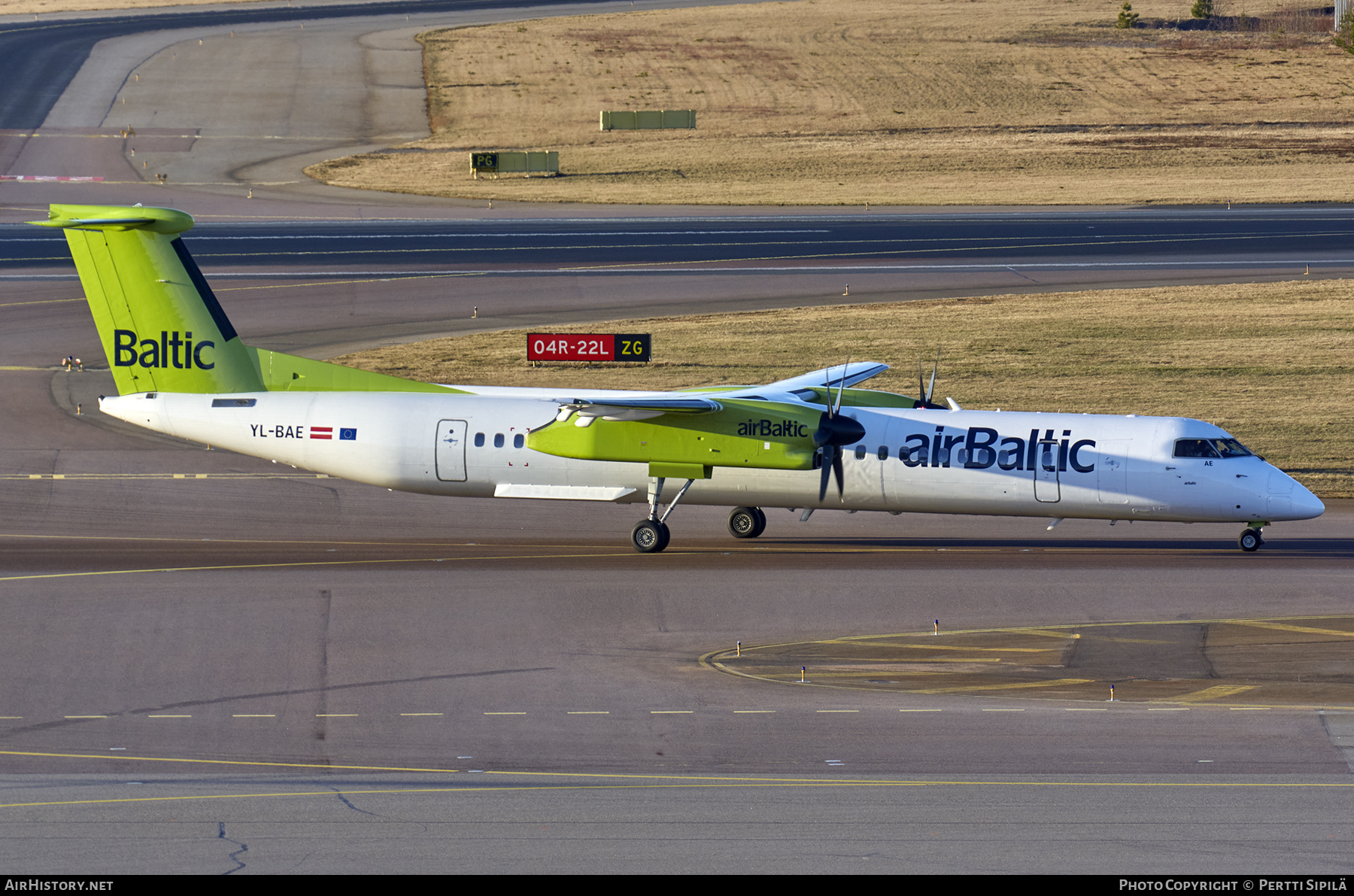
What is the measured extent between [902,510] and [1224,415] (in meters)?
15.5

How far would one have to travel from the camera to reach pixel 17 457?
35.2 metres

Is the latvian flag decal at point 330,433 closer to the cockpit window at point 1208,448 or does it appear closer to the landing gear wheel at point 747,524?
the landing gear wheel at point 747,524

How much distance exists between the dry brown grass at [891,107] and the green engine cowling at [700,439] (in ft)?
139

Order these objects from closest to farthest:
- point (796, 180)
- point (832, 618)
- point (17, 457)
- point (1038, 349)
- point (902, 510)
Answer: point (832, 618) → point (902, 510) → point (17, 457) → point (1038, 349) → point (796, 180)

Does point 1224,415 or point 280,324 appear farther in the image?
point 280,324

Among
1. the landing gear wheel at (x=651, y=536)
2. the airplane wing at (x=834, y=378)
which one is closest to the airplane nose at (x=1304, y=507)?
the airplane wing at (x=834, y=378)

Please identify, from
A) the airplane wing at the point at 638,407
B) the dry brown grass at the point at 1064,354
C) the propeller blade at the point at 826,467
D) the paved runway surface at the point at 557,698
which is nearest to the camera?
the paved runway surface at the point at 557,698

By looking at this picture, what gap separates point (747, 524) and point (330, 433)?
8668 mm

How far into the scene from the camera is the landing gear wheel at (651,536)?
29.1 meters

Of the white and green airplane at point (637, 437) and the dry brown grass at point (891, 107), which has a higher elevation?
the dry brown grass at point (891, 107)

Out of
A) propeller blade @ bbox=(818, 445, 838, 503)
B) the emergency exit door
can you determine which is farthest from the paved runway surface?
the emergency exit door

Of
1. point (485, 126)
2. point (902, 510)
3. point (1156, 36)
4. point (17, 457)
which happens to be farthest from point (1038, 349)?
point (1156, 36)

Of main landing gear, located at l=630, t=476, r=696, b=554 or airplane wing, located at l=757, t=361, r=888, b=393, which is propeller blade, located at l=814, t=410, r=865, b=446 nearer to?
main landing gear, located at l=630, t=476, r=696, b=554

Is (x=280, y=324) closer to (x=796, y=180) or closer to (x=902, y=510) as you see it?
(x=902, y=510)
